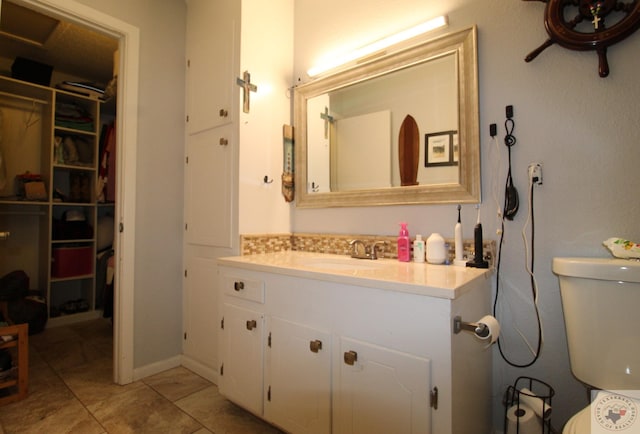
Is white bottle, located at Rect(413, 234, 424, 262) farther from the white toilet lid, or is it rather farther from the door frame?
the door frame

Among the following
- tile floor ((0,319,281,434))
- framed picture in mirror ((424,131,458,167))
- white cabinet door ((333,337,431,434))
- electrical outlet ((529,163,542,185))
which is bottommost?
tile floor ((0,319,281,434))

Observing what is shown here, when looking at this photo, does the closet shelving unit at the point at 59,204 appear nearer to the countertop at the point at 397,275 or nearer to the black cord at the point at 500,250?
the countertop at the point at 397,275

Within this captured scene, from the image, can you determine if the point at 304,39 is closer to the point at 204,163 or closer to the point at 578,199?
the point at 204,163

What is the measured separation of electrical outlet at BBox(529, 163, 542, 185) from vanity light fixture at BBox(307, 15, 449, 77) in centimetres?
80

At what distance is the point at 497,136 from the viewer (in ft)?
4.27

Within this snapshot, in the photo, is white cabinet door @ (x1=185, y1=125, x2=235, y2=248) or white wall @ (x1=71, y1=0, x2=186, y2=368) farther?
white wall @ (x1=71, y1=0, x2=186, y2=368)

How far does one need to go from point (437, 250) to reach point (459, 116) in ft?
2.12

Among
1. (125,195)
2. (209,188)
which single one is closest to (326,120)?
(209,188)

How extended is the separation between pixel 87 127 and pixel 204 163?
6.78ft

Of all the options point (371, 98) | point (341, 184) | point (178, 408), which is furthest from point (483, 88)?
point (178, 408)

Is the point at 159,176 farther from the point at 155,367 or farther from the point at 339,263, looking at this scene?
the point at 339,263

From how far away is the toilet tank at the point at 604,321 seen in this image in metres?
0.89

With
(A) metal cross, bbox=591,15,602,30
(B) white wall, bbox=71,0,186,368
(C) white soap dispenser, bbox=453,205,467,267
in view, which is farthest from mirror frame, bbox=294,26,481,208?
(B) white wall, bbox=71,0,186,368

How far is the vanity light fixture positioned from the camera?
143cm
